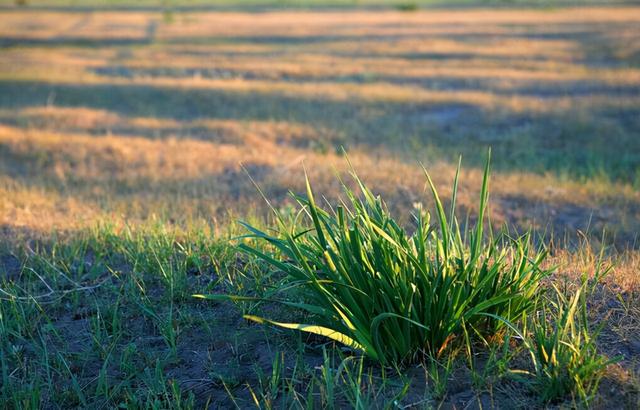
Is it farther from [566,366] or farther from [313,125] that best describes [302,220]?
[313,125]

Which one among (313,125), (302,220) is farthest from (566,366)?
(313,125)

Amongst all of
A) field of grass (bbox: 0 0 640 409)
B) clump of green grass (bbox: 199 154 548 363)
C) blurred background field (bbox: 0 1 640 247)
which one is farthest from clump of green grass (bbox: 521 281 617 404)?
blurred background field (bbox: 0 1 640 247)

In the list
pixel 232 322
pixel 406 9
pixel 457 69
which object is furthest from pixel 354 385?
pixel 406 9

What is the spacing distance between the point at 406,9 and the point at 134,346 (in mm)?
42169

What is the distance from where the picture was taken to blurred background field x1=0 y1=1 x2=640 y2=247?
23.7 feet

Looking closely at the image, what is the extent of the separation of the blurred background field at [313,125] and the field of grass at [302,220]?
2.4 inches

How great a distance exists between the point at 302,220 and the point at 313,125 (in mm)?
6030

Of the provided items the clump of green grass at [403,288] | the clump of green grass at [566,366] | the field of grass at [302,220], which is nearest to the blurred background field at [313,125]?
the field of grass at [302,220]

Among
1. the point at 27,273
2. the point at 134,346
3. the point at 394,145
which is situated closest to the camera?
the point at 134,346

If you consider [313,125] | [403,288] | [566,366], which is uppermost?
[403,288]

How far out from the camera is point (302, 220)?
5633 millimetres

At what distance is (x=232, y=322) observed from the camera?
10.9 ft

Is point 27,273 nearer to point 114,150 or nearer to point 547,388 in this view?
point 547,388

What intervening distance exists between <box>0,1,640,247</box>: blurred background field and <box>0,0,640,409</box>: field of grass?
6cm
